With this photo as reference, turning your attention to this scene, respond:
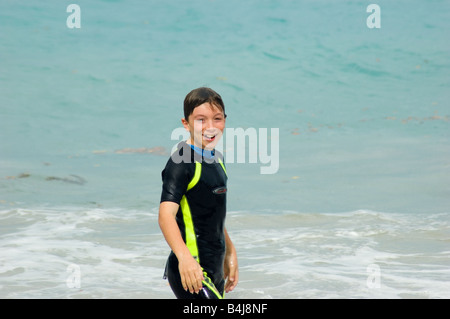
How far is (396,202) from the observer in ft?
30.6

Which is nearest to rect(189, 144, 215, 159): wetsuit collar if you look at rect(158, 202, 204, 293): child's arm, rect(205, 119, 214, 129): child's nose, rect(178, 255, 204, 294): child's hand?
rect(205, 119, 214, 129): child's nose

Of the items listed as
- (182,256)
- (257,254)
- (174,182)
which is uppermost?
(174,182)

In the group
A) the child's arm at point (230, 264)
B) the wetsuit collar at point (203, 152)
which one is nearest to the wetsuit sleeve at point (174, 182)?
Answer: the wetsuit collar at point (203, 152)

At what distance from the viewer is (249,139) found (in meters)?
17.1

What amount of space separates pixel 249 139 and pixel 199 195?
46.5 feet

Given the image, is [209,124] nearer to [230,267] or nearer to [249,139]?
[230,267]

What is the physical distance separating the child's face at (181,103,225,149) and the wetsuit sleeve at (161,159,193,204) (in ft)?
0.48

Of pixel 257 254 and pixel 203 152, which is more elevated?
→ pixel 203 152

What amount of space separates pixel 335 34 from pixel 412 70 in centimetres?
347

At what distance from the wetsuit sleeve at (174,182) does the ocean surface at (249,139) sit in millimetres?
2301

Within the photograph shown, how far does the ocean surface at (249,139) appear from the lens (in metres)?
5.95

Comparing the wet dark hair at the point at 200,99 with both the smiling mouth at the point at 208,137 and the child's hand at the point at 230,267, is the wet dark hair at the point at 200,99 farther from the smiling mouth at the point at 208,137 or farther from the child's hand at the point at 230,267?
the child's hand at the point at 230,267

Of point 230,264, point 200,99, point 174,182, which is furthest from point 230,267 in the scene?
point 200,99
